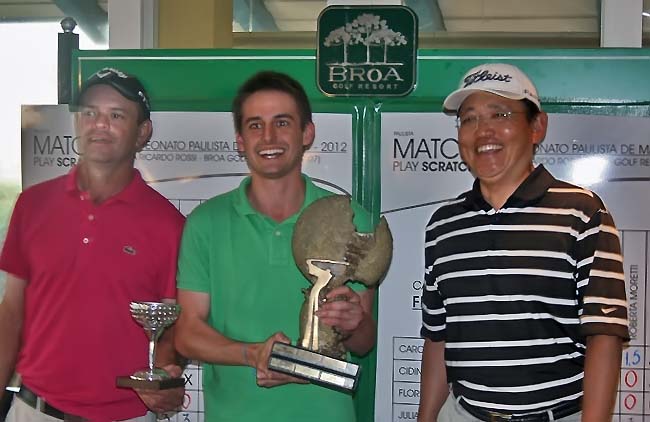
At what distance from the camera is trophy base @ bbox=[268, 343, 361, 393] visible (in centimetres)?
222

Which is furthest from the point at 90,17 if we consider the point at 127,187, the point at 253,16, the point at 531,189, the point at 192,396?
the point at 531,189

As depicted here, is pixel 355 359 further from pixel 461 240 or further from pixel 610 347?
pixel 610 347

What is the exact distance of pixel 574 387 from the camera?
227 centimetres

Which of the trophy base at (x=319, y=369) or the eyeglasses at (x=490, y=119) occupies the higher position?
the eyeglasses at (x=490, y=119)

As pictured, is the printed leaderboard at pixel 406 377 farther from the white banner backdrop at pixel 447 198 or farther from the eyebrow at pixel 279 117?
the eyebrow at pixel 279 117

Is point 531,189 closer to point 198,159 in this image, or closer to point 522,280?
point 522,280

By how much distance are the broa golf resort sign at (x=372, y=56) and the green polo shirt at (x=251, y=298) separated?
14.9 inches

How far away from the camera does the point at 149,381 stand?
2.44 meters

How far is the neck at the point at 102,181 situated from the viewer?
2637 millimetres

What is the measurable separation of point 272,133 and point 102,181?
0.60 metres

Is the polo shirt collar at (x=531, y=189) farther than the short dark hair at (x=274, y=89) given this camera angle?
No

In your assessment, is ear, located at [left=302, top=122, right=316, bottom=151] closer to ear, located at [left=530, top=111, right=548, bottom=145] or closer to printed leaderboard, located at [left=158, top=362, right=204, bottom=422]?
ear, located at [left=530, top=111, right=548, bottom=145]

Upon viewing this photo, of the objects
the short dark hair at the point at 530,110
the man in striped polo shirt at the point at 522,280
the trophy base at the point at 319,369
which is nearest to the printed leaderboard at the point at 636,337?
the man in striped polo shirt at the point at 522,280

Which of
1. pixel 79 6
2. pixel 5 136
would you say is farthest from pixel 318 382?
pixel 79 6
